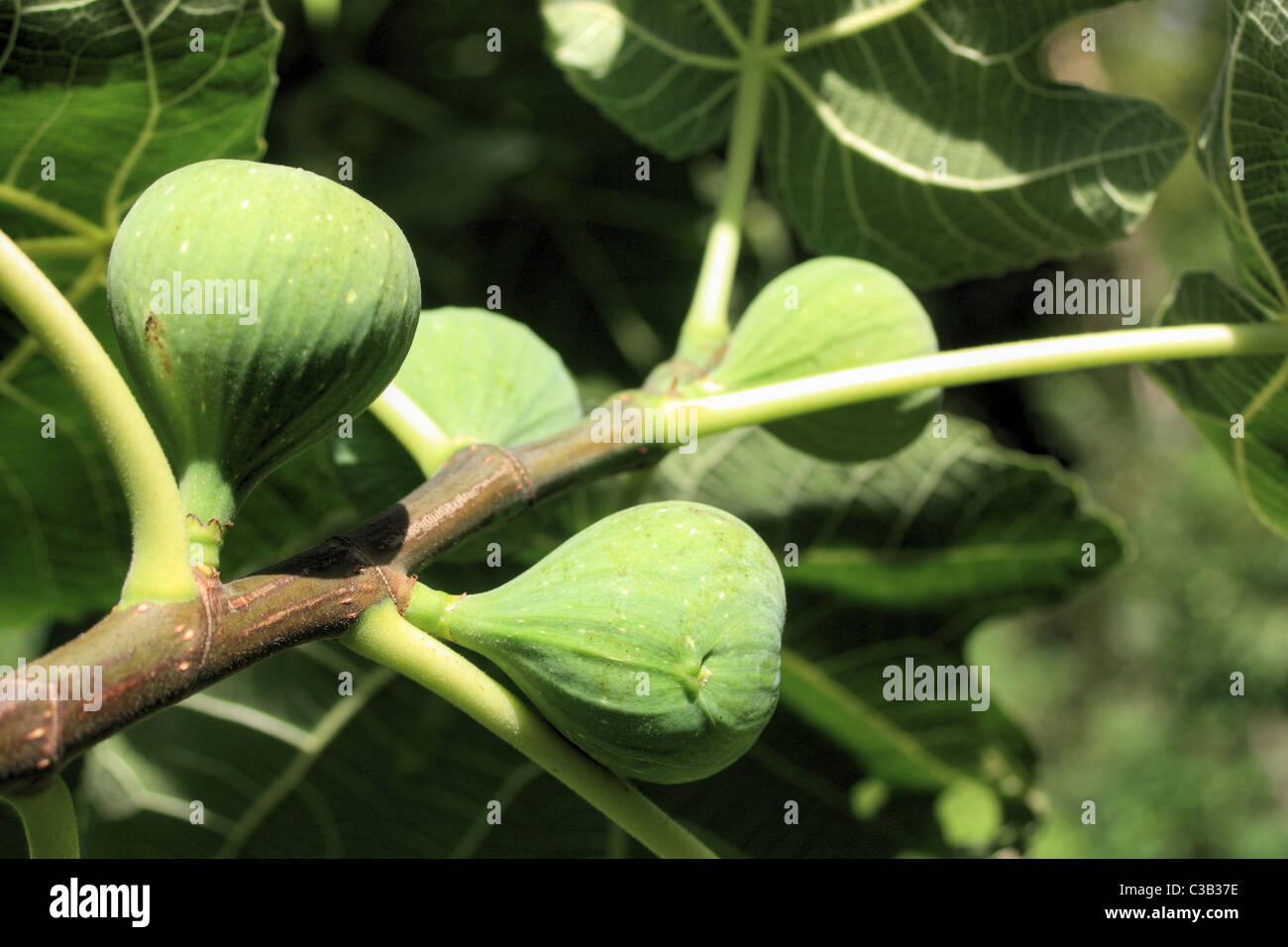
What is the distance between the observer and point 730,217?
3.51 ft

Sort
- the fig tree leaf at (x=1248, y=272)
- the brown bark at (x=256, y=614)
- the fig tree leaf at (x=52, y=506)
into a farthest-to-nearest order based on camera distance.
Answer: the fig tree leaf at (x=52, y=506), the fig tree leaf at (x=1248, y=272), the brown bark at (x=256, y=614)

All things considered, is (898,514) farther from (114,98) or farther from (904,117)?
(114,98)

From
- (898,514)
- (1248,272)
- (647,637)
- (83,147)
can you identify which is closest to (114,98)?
(83,147)

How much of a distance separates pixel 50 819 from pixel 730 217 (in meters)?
0.75

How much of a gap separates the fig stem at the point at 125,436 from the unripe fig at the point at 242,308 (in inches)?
1.3

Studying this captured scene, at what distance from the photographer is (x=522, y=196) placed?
5.74 feet

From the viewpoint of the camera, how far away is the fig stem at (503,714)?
2.11 ft

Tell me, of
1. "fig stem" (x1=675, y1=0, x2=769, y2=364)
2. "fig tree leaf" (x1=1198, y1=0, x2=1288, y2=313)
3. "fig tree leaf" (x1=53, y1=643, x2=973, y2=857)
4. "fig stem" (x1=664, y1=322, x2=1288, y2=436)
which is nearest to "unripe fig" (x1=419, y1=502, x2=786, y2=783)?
"fig stem" (x1=664, y1=322, x2=1288, y2=436)

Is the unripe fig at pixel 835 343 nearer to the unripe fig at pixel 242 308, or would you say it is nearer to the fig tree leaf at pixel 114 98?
the unripe fig at pixel 242 308

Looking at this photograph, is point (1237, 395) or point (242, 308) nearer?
point (242, 308)

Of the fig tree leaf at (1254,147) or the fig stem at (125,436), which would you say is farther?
the fig tree leaf at (1254,147)

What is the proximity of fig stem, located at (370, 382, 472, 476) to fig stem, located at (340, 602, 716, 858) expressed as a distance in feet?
0.54

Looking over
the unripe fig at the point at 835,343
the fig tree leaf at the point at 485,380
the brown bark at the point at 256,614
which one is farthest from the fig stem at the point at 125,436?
the unripe fig at the point at 835,343
